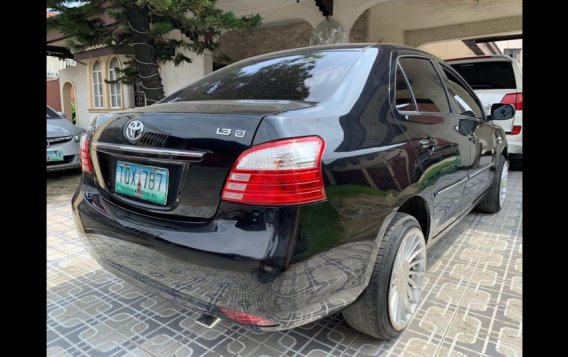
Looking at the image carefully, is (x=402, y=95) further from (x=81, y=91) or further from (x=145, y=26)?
(x=81, y=91)

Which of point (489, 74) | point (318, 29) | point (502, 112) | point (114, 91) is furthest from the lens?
point (114, 91)

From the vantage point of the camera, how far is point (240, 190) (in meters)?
1.47

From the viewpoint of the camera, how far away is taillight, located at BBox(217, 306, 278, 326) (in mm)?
1488

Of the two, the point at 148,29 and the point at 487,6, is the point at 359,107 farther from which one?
the point at 487,6

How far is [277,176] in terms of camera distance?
1441 mm

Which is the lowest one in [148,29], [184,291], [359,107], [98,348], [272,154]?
[98,348]

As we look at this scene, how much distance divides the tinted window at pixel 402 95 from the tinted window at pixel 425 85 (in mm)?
97

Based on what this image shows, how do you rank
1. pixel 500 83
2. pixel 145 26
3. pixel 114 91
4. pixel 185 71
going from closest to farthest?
1. pixel 500 83
2. pixel 145 26
3. pixel 185 71
4. pixel 114 91

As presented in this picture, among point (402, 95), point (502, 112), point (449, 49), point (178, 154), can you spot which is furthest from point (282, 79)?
point (449, 49)

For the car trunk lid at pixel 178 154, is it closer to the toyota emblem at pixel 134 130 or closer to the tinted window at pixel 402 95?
the toyota emblem at pixel 134 130

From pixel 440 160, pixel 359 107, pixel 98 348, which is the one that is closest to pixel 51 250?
pixel 98 348

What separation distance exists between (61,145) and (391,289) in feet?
19.5
